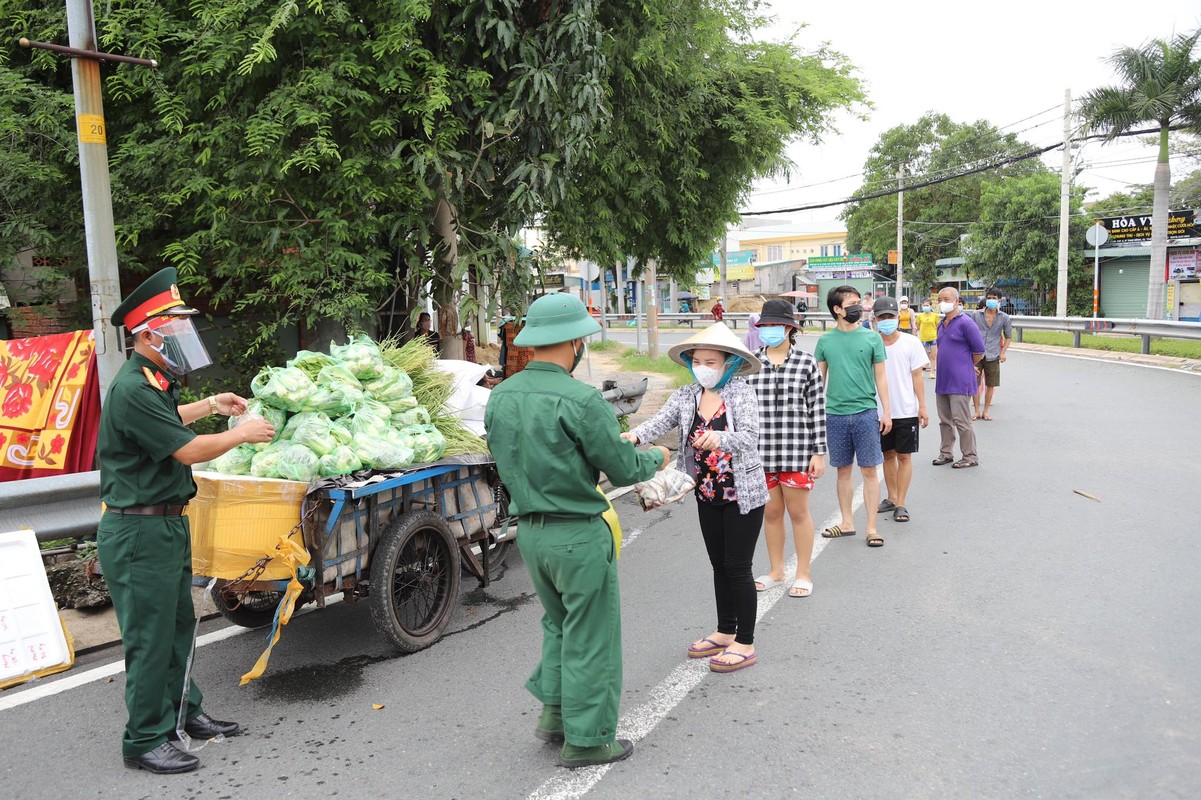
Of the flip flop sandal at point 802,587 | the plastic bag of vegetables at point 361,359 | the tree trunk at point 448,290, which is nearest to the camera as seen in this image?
the plastic bag of vegetables at point 361,359

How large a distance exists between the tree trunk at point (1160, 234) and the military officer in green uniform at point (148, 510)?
3037 centimetres

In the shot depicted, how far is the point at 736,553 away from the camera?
15.6ft

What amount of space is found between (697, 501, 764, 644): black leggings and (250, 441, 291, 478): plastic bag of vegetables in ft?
7.26

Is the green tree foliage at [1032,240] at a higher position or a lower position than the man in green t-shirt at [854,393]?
higher

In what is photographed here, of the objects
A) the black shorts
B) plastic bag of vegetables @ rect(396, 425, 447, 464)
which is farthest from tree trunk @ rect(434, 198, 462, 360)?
the black shorts

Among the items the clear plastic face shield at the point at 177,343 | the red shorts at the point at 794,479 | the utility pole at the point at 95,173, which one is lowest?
the red shorts at the point at 794,479

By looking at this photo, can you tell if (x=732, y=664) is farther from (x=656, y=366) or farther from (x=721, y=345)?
(x=656, y=366)

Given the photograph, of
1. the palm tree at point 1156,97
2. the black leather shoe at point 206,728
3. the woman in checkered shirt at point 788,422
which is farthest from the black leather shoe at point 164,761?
the palm tree at point 1156,97

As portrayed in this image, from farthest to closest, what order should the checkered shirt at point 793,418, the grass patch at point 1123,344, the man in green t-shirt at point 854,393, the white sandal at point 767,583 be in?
1. the grass patch at point 1123,344
2. the man in green t-shirt at point 854,393
3. the white sandal at point 767,583
4. the checkered shirt at point 793,418

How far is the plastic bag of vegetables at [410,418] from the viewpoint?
542cm

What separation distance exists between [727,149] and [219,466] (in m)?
10.2

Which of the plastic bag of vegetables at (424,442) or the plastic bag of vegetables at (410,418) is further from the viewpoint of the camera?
the plastic bag of vegetables at (410,418)

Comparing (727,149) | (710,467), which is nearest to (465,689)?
(710,467)

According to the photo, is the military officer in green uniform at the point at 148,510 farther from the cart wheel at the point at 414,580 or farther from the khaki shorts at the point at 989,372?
the khaki shorts at the point at 989,372
